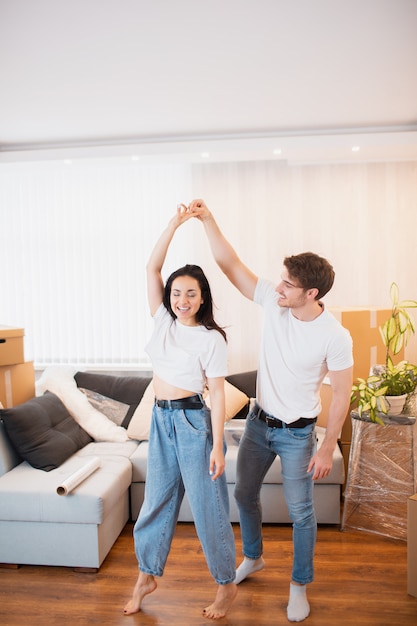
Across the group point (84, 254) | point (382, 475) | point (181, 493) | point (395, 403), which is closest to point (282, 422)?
point (181, 493)

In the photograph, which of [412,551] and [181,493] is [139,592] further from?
[412,551]

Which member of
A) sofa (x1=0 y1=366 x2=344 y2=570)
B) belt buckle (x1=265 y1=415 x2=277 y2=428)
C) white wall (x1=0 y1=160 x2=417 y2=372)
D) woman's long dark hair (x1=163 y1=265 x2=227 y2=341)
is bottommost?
sofa (x1=0 y1=366 x2=344 y2=570)

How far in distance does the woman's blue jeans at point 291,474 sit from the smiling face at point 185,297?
0.57 m

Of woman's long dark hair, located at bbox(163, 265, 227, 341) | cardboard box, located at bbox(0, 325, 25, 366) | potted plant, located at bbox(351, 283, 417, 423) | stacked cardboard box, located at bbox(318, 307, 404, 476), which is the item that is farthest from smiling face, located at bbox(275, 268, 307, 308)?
cardboard box, located at bbox(0, 325, 25, 366)

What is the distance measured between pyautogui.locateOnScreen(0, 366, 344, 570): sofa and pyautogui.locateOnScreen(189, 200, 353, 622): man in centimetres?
89

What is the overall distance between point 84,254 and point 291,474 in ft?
10.1

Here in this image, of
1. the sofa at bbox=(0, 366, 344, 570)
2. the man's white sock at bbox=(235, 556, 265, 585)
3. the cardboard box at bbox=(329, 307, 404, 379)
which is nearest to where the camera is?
the man's white sock at bbox=(235, 556, 265, 585)

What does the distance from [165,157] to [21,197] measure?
4.99ft

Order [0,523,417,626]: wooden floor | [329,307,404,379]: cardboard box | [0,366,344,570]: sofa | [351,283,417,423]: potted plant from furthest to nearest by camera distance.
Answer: [329,307,404,379]: cardboard box
[351,283,417,423]: potted plant
[0,366,344,570]: sofa
[0,523,417,626]: wooden floor

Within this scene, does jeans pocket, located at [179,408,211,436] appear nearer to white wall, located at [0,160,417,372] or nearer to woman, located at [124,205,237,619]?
woman, located at [124,205,237,619]

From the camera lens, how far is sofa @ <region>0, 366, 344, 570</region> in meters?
2.76

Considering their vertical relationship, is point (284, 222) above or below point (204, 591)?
above

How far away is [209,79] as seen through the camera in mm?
2928

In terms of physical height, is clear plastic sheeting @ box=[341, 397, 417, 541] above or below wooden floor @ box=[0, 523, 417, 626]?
above
